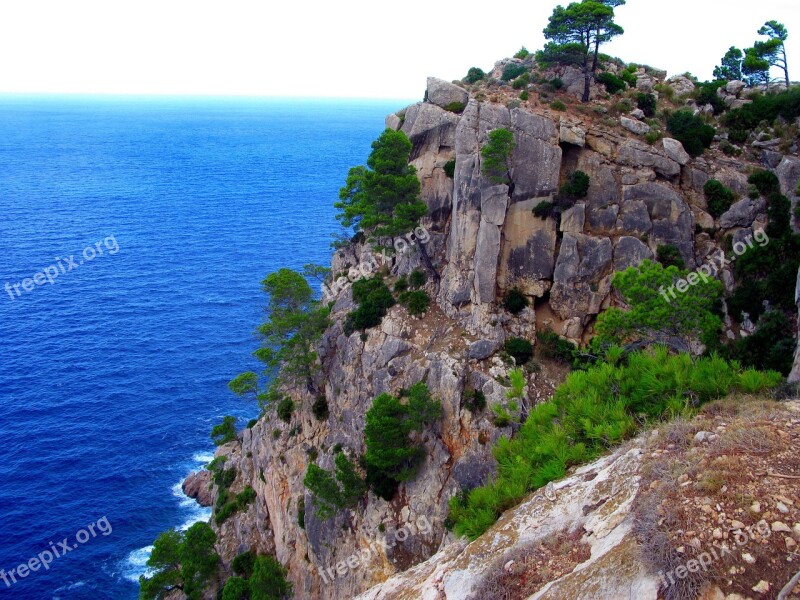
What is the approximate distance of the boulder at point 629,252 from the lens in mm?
45656

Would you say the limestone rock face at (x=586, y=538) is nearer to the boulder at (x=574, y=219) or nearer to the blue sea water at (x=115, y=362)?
the boulder at (x=574, y=219)

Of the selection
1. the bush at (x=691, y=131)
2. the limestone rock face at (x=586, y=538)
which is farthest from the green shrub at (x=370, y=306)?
the limestone rock face at (x=586, y=538)

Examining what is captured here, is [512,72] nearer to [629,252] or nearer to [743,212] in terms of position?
[629,252]

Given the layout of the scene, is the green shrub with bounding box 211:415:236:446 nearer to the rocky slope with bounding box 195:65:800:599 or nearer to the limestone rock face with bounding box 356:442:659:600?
the rocky slope with bounding box 195:65:800:599

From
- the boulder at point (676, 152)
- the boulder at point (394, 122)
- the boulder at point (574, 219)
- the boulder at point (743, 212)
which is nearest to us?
the boulder at point (743, 212)

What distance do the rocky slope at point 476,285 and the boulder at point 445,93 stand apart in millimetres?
1993

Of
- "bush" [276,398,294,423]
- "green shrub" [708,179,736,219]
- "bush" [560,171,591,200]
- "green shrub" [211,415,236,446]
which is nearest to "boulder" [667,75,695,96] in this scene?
"green shrub" [708,179,736,219]

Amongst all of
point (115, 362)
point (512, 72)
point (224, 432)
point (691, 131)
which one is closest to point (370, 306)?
point (224, 432)

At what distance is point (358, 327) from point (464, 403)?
567 inches

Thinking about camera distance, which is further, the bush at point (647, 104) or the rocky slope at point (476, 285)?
the bush at point (647, 104)

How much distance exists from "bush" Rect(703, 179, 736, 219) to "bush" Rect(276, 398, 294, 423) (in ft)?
145

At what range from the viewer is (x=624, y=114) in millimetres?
53000

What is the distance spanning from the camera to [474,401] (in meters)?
42.2

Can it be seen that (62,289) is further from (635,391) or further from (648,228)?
(635,391)
